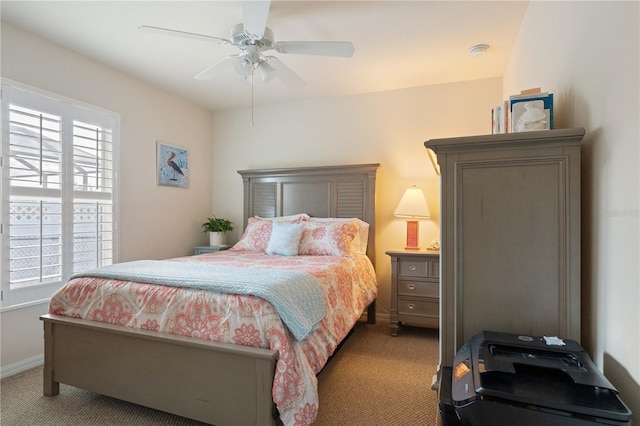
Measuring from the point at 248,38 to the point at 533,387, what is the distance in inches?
95.3

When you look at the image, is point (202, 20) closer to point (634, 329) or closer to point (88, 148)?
point (88, 148)

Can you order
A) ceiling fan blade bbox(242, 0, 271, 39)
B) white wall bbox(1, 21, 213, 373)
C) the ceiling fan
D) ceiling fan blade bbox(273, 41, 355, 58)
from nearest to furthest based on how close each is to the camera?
1. ceiling fan blade bbox(242, 0, 271, 39)
2. the ceiling fan
3. ceiling fan blade bbox(273, 41, 355, 58)
4. white wall bbox(1, 21, 213, 373)

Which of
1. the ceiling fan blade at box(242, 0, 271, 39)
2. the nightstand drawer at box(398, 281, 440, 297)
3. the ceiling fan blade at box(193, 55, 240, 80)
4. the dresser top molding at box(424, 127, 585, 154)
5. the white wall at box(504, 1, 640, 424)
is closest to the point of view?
the white wall at box(504, 1, 640, 424)

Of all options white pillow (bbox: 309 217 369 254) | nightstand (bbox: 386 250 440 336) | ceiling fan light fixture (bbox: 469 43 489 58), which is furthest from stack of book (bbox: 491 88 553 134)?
white pillow (bbox: 309 217 369 254)

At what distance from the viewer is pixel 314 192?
387 centimetres

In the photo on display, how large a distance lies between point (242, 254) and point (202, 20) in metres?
2.08

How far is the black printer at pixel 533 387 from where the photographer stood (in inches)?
31.8

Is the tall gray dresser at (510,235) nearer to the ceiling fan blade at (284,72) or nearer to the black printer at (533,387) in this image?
the black printer at (533,387)

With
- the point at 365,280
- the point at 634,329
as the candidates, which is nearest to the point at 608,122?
the point at 634,329

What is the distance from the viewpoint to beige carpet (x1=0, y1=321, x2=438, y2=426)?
1.84 meters

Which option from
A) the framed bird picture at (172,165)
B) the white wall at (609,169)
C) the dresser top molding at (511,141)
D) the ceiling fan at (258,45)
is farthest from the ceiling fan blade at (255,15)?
the framed bird picture at (172,165)

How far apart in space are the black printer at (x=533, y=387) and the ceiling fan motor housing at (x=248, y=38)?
2.25m

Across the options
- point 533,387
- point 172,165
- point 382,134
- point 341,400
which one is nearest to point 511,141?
point 533,387

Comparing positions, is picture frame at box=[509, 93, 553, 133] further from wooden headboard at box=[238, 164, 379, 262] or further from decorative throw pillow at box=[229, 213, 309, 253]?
decorative throw pillow at box=[229, 213, 309, 253]
